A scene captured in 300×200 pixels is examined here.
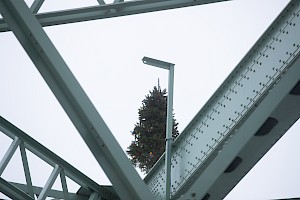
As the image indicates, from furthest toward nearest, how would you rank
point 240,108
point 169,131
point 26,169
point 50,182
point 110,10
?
point 26,169
point 50,182
point 169,131
point 110,10
point 240,108

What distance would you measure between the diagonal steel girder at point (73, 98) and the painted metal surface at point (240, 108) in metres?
0.70

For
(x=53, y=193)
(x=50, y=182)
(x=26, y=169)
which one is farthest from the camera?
(x=53, y=193)

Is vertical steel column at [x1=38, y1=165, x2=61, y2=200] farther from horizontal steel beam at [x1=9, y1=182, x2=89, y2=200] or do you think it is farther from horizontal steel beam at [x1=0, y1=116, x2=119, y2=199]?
horizontal steel beam at [x1=9, y1=182, x2=89, y2=200]

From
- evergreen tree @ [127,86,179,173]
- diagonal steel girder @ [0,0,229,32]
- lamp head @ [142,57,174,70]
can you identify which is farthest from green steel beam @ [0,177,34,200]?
evergreen tree @ [127,86,179,173]

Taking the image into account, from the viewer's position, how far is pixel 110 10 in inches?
185

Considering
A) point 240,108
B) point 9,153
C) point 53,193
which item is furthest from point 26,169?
point 240,108

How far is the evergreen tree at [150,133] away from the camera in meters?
18.4

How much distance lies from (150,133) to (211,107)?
1484 centimetres

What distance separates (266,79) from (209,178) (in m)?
1.17

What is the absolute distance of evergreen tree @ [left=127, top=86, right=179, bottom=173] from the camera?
1844 centimetres

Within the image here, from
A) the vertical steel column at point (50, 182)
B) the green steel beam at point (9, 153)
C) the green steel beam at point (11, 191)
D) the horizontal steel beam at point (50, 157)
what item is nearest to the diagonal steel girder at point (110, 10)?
the horizontal steel beam at point (50, 157)

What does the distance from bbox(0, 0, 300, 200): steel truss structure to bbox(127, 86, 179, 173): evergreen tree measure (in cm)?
1348

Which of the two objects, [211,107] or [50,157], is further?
[50,157]

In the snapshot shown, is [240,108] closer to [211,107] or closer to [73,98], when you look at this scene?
[211,107]
